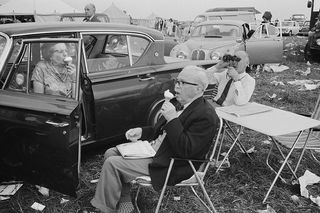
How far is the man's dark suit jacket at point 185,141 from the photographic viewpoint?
2.65 metres

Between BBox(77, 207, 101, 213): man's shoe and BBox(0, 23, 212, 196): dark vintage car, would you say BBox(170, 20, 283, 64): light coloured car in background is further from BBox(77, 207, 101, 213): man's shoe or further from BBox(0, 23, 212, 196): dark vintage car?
BBox(77, 207, 101, 213): man's shoe

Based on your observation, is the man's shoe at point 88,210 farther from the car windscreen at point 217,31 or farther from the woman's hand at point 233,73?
the car windscreen at point 217,31

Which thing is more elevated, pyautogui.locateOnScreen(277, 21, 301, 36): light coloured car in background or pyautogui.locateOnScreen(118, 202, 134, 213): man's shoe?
pyautogui.locateOnScreen(118, 202, 134, 213): man's shoe

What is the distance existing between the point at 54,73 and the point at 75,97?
730 mm

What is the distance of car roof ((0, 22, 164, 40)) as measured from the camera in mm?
3545

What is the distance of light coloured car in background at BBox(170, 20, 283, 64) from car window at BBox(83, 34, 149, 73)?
14.8 feet

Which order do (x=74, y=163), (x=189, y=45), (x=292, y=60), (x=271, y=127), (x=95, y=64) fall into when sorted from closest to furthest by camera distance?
(x=74, y=163) → (x=271, y=127) → (x=95, y=64) → (x=189, y=45) → (x=292, y=60)

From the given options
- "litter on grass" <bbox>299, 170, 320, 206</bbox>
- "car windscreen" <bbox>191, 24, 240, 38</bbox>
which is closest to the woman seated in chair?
"litter on grass" <bbox>299, 170, 320, 206</bbox>

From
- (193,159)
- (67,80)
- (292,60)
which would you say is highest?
(67,80)

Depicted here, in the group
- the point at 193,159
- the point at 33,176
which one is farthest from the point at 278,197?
the point at 33,176

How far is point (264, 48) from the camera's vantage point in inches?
412

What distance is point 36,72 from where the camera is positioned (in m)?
3.48

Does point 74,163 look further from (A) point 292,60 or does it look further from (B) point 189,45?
(A) point 292,60

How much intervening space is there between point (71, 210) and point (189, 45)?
7161 mm
